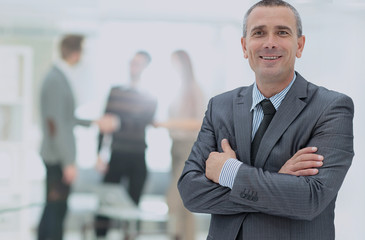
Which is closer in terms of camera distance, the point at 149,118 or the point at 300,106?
the point at 300,106

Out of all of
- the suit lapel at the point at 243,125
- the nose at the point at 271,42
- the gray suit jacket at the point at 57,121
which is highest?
the nose at the point at 271,42

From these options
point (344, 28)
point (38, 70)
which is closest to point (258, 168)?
point (344, 28)

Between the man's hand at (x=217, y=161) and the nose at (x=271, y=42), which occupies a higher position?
the nose at (x=271, y=42)

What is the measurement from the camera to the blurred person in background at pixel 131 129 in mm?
4684

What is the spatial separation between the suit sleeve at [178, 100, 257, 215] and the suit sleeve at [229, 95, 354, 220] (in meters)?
0.05

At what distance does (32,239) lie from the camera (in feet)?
15.8

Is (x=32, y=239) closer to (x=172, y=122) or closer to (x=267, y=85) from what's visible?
(x=172, y=122)

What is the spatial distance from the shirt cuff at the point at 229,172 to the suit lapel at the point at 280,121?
0.07m

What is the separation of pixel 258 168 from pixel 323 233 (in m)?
0.24

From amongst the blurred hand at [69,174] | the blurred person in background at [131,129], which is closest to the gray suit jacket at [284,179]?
the blurred person in background at [131,129]

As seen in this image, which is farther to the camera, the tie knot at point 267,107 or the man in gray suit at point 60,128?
the man in gray suit at point 60,128

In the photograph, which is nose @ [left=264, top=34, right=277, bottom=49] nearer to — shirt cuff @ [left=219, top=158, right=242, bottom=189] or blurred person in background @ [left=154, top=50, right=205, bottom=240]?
shirt cuff @ [left=219, top=158, right=242, bottom=189]

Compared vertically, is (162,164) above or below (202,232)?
above

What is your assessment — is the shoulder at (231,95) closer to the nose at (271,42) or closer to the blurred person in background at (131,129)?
the nose at (271,42)
